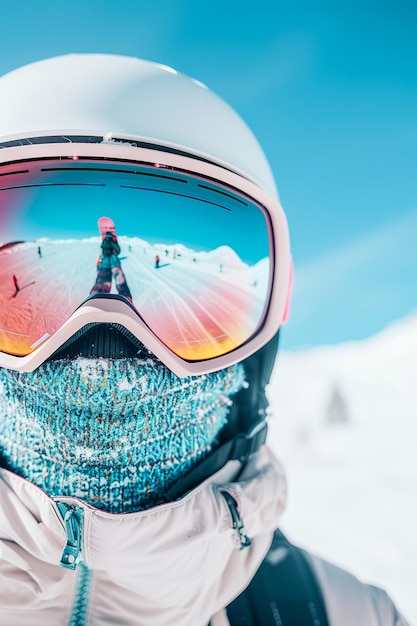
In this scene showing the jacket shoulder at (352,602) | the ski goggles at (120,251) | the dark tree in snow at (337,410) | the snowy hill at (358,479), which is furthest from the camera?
the dark tree in snow at (337,410)

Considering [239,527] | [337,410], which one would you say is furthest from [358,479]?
[239,527]

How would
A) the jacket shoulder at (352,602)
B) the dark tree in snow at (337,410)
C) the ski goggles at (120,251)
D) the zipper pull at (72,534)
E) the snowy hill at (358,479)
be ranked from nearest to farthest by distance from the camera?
the zipper pull at (72,534) < the ski goggles at (120,251) < the jacket shoulder at (352,602) < the snowy hill at (358,479) < the dark tree in snow at (337,410)

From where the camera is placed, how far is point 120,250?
1148mm

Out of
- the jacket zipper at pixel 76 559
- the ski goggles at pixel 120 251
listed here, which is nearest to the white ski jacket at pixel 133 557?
the jacket zipper at pixel 76 559

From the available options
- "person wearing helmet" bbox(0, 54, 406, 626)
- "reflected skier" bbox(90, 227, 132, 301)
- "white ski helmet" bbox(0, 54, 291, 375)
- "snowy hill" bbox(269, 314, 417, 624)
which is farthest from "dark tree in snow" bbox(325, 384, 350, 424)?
"reflected skier" bbox(90, 227, 132, 301)

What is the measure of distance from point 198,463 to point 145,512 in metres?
0.22

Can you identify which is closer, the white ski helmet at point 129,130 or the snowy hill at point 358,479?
the white ski helmet at point 129,130

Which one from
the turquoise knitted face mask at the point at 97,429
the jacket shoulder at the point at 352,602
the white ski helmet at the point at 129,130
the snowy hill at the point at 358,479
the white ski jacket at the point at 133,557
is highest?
the white ski helmet at the point at 129,130

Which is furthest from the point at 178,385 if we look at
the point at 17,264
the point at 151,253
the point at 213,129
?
the point at 213,129

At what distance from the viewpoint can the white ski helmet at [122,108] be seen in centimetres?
121

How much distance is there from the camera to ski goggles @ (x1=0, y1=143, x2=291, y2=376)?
113cm

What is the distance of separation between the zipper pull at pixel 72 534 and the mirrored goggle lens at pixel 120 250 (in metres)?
0.36

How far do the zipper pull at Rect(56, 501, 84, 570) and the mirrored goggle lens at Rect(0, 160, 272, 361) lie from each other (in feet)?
1.19

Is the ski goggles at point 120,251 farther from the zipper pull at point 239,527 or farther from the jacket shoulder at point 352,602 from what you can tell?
the jacket shoulder at point 352,602
